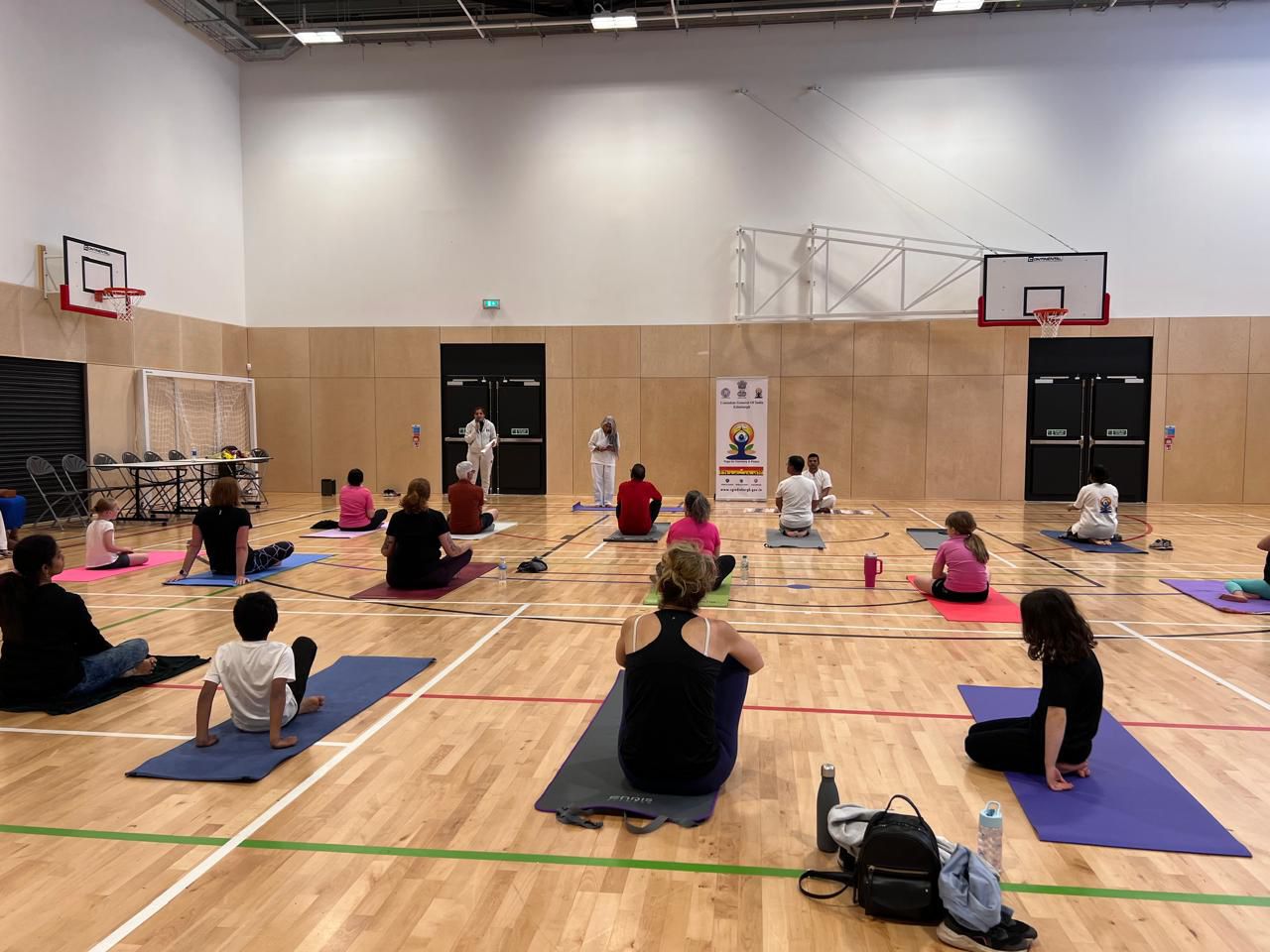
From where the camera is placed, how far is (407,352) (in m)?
19.8

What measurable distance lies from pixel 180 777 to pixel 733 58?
731 inches

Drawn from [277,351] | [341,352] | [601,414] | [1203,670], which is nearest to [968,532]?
[1203,670]

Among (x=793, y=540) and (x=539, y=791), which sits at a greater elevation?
(x=793, y=540)

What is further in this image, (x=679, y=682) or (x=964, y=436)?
(x=964, y=436)

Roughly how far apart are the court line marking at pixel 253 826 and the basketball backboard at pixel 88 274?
1225cm

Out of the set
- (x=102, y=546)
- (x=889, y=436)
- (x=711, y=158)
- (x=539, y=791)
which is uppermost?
(x=711, y=158)

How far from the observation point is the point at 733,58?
1880 cm

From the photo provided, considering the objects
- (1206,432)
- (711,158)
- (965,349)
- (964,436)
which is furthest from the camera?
(711,158)

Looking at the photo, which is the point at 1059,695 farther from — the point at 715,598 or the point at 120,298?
the point at 120,298

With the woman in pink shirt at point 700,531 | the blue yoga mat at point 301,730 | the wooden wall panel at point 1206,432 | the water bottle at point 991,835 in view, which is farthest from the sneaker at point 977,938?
the wooden wall panel at point 1206,432

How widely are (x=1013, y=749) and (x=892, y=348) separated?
50.0 ft

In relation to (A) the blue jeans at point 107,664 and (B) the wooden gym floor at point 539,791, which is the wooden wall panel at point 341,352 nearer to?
(B) the wooden gym floor at point 539,791

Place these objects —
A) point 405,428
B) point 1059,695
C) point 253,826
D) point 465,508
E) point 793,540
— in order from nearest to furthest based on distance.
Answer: point 253,826 → point 1059,695 → point 793,540 → point 465,508 → point 405,428

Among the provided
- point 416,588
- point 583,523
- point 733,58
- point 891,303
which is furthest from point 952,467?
point 416,588
